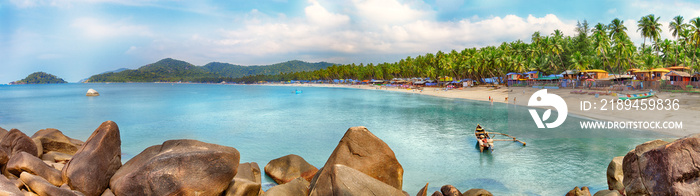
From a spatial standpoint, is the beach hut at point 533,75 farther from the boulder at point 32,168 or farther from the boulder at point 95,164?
the boulder at point 32,168

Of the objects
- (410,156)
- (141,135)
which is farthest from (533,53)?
(141,135)

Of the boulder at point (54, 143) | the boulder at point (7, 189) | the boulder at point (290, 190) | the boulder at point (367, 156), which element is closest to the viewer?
the boulder at point (7, 189)

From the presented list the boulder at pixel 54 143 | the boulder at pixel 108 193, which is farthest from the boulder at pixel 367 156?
the boulder at pixel 54 143

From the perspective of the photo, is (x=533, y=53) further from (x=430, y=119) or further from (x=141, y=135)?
(x=141, y=135)

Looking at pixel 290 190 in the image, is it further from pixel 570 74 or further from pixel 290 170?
pixel 570 74

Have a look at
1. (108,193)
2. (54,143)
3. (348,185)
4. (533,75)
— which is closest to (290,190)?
(348,185)

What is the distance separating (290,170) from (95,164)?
6.72m

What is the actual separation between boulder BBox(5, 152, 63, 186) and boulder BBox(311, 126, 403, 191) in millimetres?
7923

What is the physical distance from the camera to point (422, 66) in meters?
127

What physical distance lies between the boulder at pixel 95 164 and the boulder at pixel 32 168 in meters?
0.27

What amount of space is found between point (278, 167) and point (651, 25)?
72.2m

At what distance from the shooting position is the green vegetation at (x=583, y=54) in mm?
59281

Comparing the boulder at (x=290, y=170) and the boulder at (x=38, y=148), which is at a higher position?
the boulder at (x=38, y=148)

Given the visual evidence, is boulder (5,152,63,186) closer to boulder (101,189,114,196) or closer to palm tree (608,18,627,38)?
boulder (101,189,114,196)
